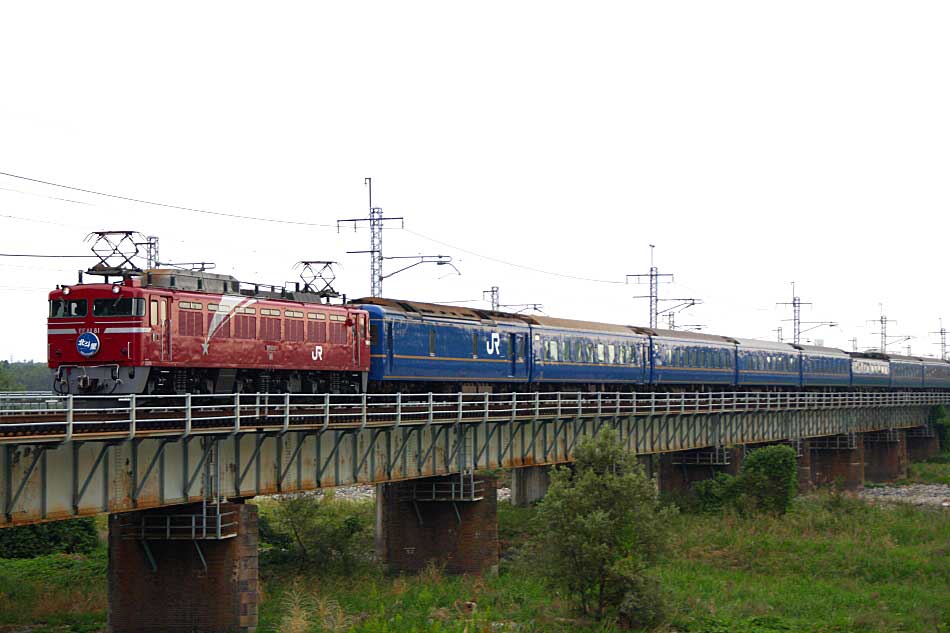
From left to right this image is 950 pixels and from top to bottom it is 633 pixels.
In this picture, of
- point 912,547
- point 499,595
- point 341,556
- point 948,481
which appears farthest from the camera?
point 948,481

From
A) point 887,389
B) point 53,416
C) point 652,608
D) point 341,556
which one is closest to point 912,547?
point 652,608

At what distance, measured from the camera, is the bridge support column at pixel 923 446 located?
99.4 m

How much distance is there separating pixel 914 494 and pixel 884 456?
10874mm

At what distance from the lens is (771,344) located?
77875 millimetres

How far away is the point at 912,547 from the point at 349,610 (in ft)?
89.6

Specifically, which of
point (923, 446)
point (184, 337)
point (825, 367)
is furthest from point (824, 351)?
point (184, 337)

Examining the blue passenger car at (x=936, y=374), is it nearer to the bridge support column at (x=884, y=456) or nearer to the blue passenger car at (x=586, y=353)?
the bridge support column at (x=884, y=456)

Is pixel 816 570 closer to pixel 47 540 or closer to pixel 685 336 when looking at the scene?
pixel 685 336

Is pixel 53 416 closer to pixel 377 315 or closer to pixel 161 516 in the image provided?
pixel 161 516

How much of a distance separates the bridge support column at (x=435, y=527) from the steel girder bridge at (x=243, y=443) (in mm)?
2156

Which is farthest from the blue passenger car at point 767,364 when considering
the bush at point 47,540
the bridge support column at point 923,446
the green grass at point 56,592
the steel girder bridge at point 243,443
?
the green grass at point 56,592

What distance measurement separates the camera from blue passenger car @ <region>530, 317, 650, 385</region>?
5072 centimetres

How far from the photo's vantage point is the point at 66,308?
99.3 ft

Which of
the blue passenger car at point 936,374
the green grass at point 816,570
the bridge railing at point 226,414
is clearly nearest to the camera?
the bridge railing at point 226,414
